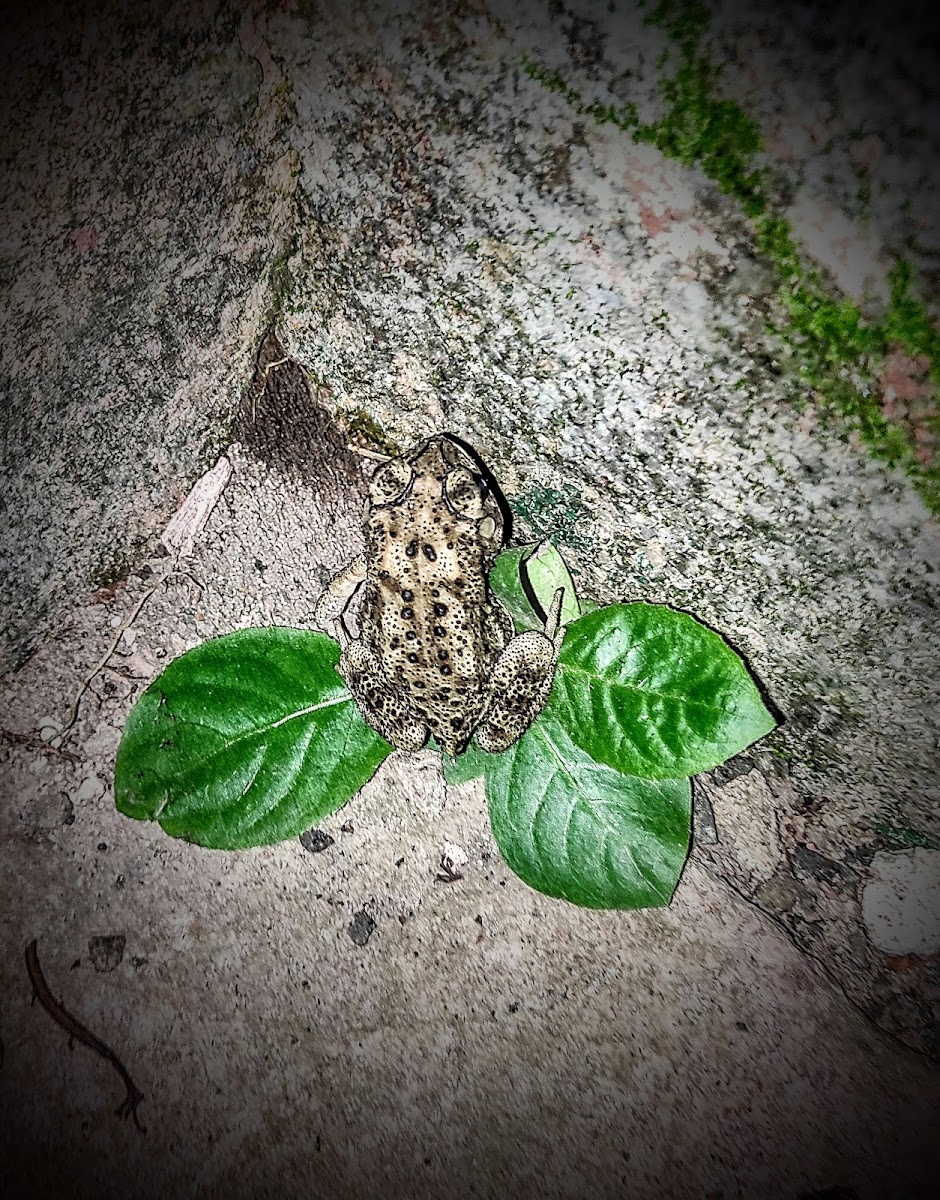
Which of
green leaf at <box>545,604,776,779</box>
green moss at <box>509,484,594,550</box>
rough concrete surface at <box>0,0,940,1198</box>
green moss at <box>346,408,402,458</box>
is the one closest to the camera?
rough concrete surface at <box>0,0,940,1198</box>

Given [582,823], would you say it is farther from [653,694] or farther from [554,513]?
[554,513]

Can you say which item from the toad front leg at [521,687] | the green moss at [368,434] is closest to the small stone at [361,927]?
the toad front leg at [521,687]

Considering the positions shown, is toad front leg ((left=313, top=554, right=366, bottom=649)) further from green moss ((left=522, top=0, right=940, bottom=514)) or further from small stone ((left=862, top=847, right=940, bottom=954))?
small stone ((left=862, top=847, right=940, bottom=954))

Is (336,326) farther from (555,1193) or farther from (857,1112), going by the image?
(857,1112)

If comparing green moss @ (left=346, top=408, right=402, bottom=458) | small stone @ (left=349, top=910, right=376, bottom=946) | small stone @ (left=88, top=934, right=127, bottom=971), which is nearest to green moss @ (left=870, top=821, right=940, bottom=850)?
small stone @ (left=349, top=910, right=376, bottom=946)

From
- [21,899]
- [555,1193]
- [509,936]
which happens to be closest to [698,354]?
[509,936]

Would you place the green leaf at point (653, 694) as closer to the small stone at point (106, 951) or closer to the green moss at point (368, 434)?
the green moss at point (368, 434)
